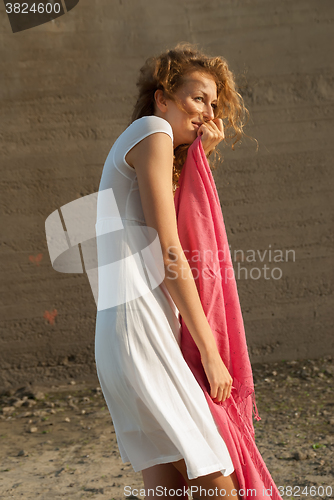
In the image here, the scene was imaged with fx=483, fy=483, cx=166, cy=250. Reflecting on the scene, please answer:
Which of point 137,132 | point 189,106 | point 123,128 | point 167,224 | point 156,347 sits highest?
point 123,128

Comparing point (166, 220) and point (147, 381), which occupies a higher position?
point (166, 220)

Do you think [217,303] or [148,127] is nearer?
[148,127]

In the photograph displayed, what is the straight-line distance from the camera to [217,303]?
1465mm

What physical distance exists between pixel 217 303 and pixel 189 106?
0.62 meters

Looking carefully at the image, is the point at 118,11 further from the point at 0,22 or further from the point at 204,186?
the point at 204,186

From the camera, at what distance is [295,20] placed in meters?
4.40

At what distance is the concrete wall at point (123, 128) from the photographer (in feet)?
14.0

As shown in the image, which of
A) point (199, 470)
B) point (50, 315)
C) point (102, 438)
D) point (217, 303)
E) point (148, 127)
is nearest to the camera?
point (199, 470)

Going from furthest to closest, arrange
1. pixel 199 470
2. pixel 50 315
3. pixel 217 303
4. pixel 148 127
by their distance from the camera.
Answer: pixel 50 315 < pixel 217 303 < pixel 148 127 < pixel 199 470

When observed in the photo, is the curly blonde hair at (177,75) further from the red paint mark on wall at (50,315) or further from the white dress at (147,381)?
the red paint mark on wall at (50,315)

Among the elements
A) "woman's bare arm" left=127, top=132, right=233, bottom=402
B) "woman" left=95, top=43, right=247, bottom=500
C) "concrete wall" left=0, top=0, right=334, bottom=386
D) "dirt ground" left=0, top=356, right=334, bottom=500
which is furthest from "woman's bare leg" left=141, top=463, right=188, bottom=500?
"concrete wall" left=0, top=0, right=334, bottom=386

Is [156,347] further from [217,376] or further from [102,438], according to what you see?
[102,438]

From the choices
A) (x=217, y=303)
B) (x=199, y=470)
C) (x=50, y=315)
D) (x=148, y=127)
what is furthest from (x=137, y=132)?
(x=50, y=315)

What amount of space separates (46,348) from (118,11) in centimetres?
307
